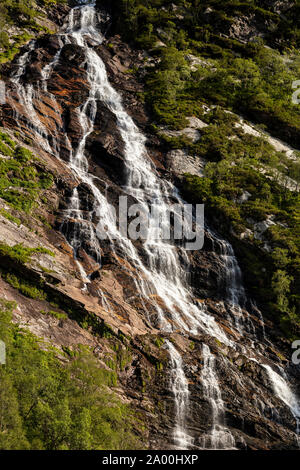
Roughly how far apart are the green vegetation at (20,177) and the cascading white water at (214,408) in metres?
16.7

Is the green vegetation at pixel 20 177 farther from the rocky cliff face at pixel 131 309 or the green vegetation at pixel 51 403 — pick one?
the green vegetation at pixel 51 403

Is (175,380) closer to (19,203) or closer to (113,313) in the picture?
(113,313)

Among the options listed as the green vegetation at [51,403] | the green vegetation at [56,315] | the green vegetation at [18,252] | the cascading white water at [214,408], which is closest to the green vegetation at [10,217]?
the green vegetation at [18,252]

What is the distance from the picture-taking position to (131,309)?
90.9 feet

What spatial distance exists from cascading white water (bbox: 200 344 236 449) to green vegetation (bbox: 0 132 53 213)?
54.8ft

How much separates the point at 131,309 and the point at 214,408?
320 inches

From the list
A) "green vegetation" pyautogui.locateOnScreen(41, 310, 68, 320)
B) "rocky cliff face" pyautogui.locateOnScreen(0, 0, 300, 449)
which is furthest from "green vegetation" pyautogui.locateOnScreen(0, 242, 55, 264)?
"green vegetation" pyautogui.locateOnScreen(41, 310, 68, 320)

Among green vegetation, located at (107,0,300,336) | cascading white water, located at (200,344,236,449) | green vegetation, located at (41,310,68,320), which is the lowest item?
cascading white water, located at (200,344,236,449)

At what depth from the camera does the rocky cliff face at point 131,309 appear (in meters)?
22.8

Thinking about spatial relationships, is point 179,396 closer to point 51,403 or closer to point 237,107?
point 51,403

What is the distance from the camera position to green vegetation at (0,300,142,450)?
15.1 m

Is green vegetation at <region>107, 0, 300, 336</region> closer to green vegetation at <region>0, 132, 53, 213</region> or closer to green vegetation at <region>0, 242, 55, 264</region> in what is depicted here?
green vegetation at <region>0, 132, 53, 213</region>

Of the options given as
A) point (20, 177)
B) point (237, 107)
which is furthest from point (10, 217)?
point (237, 107)
